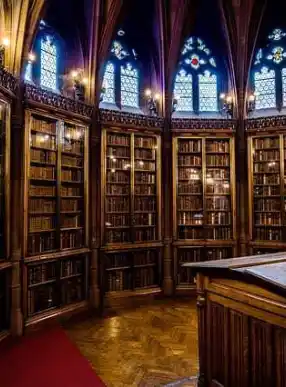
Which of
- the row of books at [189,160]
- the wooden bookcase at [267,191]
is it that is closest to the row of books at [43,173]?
the row of books at [189,160]

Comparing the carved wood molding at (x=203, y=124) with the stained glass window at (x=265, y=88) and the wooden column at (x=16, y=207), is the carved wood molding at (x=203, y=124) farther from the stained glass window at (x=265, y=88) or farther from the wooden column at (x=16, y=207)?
the wooden column at (x=16, y=207)

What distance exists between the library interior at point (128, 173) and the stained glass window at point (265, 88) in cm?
3

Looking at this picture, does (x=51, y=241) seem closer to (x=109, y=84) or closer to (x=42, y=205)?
(x=42, y=205)

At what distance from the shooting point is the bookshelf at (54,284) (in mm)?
5109

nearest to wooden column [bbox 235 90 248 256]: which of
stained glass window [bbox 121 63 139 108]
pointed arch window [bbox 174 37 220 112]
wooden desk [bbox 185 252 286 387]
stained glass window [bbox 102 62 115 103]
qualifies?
pointed arch window [bbox 174 37 220 112]

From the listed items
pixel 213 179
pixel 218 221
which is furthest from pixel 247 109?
pixel 218 221

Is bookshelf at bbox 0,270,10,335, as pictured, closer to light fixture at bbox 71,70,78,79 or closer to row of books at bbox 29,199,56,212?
row of books at bbox 29,199,56,212

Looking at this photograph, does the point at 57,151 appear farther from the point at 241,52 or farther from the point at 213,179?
the point at 241,52

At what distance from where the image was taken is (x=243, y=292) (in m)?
2.56

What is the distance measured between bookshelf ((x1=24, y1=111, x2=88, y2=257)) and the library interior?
0.08 feet

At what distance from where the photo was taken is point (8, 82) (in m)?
4.70

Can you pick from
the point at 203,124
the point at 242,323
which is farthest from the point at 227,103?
the point at 242,323

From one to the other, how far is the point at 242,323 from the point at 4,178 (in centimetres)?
364

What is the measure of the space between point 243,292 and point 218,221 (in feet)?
14.7
